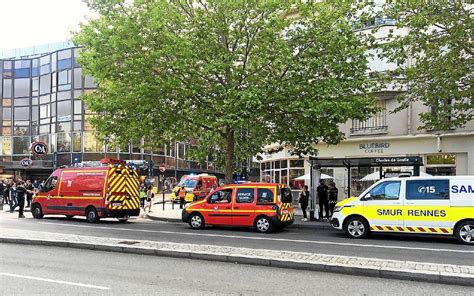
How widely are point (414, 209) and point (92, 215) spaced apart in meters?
12.6

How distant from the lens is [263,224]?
15977 millimetres

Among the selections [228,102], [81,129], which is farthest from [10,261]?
[81,129]

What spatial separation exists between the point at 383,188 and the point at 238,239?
4.69 metres

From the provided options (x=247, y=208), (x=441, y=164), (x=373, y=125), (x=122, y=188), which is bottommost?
(x=247, y=208)

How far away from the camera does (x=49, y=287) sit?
7.31 meters

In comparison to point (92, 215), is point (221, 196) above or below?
above

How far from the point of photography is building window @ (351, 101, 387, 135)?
2492 cm

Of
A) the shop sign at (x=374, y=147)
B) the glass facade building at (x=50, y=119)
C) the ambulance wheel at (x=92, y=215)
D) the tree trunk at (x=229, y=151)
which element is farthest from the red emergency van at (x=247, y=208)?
the glass facade building at (x=50, y=119)

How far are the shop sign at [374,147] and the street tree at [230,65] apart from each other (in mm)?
5540

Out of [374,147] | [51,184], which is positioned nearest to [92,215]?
[51,184]

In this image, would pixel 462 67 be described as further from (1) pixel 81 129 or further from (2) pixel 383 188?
(1) pixel 81 129

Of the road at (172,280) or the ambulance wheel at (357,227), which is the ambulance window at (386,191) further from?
the road at (172,280)

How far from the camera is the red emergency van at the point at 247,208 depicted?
629 inches

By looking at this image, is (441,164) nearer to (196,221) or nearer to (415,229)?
(415,229)
